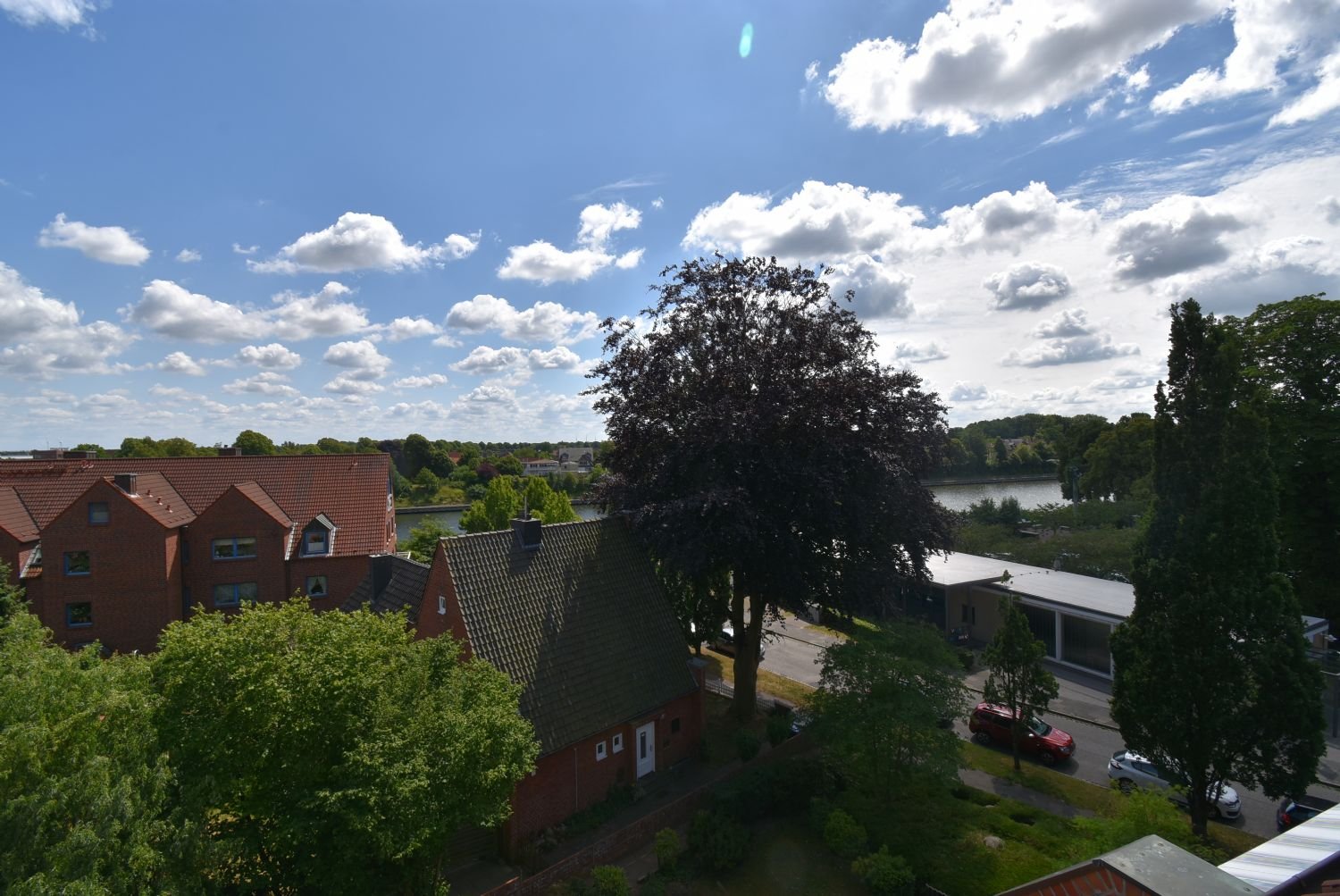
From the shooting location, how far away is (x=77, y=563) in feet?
90.3

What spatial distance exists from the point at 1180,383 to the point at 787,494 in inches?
392

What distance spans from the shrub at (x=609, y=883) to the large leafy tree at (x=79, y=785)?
767 centimetres

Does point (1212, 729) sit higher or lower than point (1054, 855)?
higher

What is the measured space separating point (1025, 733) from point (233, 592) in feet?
108

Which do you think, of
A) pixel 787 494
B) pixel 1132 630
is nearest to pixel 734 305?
pixel 787 494

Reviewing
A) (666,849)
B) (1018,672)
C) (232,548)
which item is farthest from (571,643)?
(232,548)

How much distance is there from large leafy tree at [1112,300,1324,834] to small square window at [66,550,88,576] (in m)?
37.6

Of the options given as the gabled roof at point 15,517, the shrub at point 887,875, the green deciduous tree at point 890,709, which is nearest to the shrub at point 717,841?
the shrub at point 887,875

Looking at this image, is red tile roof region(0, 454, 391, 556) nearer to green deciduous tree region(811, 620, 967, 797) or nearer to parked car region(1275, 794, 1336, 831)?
green deciduous tree region(811, 620, 967, 797)

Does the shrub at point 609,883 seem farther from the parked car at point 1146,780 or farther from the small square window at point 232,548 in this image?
the small square window at point 232,548

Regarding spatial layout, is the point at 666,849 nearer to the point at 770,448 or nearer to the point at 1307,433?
the point at 770,448

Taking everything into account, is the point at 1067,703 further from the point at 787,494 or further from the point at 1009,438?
the point at 1009,438

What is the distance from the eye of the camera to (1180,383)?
15.7 metres

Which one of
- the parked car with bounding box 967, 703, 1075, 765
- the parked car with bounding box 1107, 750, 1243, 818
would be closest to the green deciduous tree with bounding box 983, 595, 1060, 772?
the parked car with bounding box 967, 703, 1075, 765
